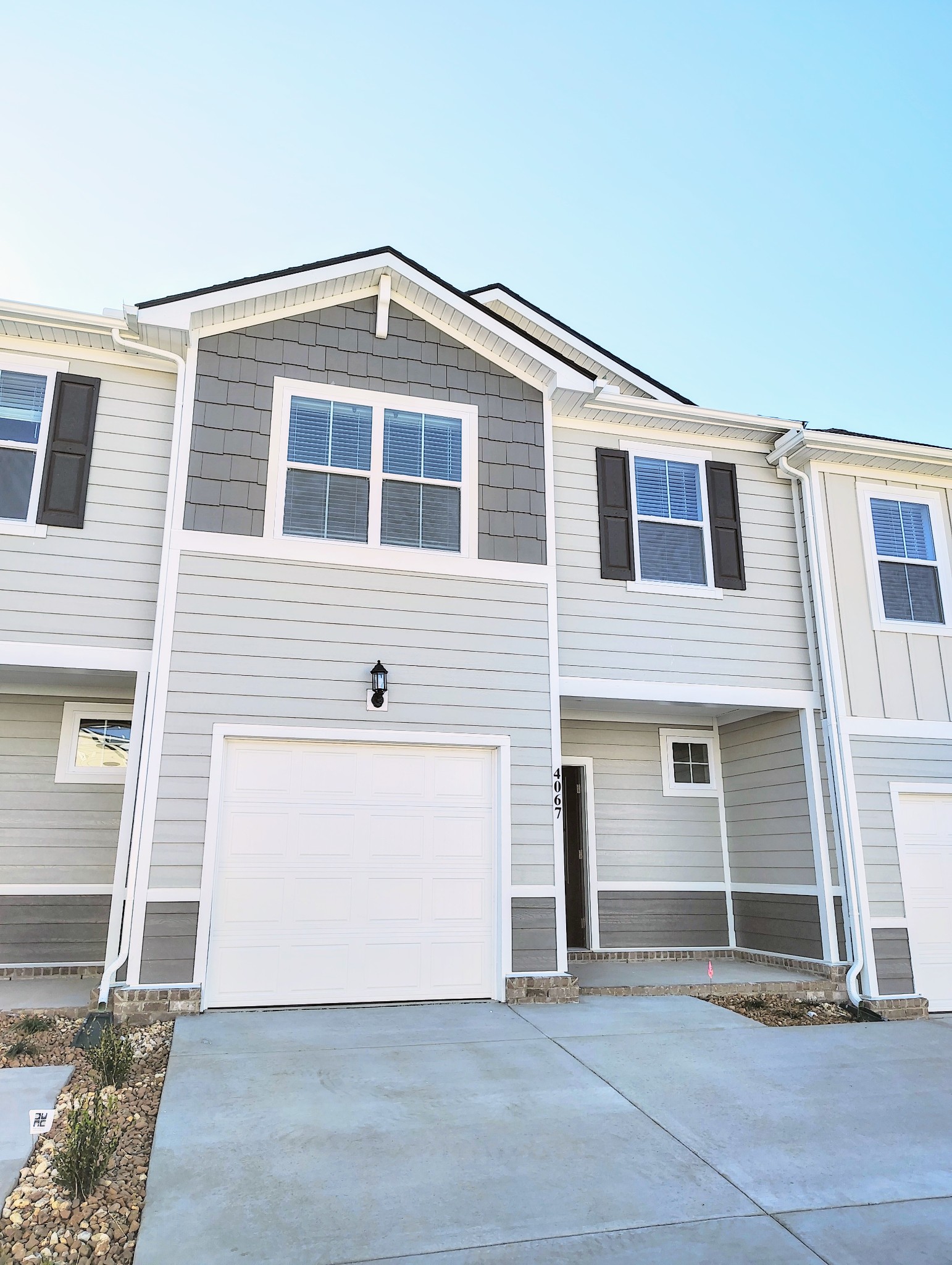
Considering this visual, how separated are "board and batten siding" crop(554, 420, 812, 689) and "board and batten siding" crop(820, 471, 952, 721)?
0.38 meters

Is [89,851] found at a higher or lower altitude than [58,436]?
lower

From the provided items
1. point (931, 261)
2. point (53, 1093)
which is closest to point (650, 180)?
point (931, 261)

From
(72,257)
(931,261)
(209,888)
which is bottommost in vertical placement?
(209,888)

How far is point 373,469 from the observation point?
7223 mm

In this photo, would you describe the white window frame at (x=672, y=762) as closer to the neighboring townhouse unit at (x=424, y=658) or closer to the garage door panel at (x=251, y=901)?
the neighboring townhouse unit at (x=424, y=658)

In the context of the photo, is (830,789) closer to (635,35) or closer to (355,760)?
(355,760)

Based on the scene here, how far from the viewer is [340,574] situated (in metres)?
6.93

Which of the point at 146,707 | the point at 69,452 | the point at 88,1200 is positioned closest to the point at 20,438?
the point at 69,452

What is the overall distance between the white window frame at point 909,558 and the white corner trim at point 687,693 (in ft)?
3.95

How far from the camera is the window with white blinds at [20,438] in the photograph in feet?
21.9

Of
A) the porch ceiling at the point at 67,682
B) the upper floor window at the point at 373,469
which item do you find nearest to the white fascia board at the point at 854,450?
the upper floor window at the point at 373,469

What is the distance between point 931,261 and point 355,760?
19.3 m

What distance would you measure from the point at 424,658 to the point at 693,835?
3.99 meters

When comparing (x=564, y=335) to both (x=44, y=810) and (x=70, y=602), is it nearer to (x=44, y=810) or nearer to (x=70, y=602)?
(x=70, y=602)
